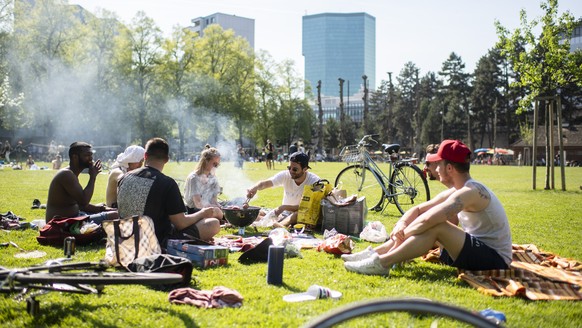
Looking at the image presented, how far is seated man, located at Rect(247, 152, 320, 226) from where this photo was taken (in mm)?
8523

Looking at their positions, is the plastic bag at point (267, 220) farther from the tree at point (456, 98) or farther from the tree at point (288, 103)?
the tree at point (456, 98)

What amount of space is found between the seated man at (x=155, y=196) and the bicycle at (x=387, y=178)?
5.36 m

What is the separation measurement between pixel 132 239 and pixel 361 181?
6848 millimetres

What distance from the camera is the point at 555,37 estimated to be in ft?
52.5

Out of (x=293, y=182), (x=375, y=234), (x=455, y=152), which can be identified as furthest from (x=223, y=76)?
(x=455, y=152)

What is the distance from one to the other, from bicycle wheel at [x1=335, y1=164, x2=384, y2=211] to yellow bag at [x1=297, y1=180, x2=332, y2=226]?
7.91ft

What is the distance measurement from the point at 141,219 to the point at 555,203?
1162 centimetres

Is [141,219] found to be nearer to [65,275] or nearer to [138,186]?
[138,186]

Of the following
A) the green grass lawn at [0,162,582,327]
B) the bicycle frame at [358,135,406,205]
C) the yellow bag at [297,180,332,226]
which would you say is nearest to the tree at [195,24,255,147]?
the bicycle frame at [358,135,406,205]

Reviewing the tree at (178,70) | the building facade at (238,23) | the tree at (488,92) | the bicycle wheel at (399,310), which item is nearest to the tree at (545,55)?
the bicycle wheel at (399,310)

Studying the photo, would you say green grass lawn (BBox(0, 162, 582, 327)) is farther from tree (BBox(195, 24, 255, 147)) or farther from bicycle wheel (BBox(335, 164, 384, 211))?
tree (BBox(195, 24, 255, 147))

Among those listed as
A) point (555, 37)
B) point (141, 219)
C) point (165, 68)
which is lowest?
point (141, 219)

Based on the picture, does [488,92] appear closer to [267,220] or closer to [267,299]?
[267,220]

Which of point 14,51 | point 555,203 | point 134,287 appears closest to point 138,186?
point 134,287
